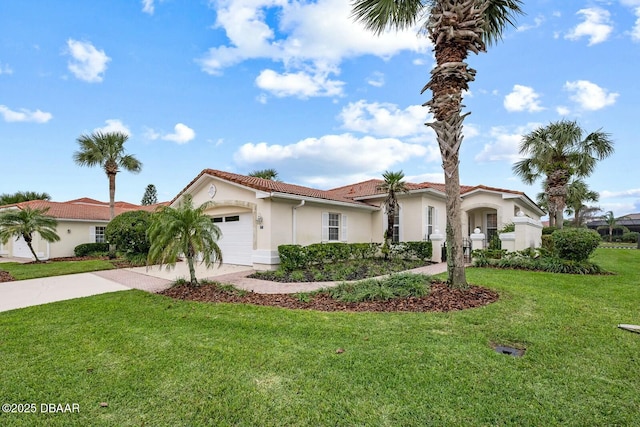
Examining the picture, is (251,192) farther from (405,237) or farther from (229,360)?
(229,360)

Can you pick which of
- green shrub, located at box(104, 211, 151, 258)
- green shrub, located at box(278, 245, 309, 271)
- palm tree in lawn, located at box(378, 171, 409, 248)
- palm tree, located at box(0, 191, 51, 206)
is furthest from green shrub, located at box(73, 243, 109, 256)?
palm tree in lawn, located at box(378, 171, 409, 248)

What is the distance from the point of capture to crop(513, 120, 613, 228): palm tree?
62.0 feet

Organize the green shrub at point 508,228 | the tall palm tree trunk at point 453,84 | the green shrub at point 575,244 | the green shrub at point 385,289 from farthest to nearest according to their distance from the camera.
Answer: the green shrub at point 508,228, the green shrub at point 575,244, the tall palm tree trunk at point 453,84, the green shrub at point 385,289

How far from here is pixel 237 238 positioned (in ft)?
48.2

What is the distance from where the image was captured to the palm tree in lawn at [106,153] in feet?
72.6

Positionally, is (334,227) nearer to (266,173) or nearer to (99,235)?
(266,173)

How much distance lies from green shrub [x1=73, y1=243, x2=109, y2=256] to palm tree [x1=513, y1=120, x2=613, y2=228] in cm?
3027

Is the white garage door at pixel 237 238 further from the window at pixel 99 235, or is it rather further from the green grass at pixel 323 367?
the window at pixel 99 235

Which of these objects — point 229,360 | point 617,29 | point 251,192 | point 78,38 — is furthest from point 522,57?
Result: point 78,38

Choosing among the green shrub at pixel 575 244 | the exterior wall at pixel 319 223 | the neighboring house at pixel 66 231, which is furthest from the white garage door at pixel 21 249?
the green shrub at pixel 575 244

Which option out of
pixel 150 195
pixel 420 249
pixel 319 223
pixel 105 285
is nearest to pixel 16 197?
pixel 150 195

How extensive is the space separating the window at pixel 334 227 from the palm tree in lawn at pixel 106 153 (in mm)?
→ 16590

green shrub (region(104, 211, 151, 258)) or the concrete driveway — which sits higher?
green shrub (region(104, 211, 151, 258))

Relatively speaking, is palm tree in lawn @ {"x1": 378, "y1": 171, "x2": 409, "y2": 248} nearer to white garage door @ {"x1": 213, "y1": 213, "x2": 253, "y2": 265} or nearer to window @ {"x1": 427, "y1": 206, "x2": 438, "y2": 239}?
window @ {"x1": 427, "y1": 206, "x2": 438, "y2": 239}
